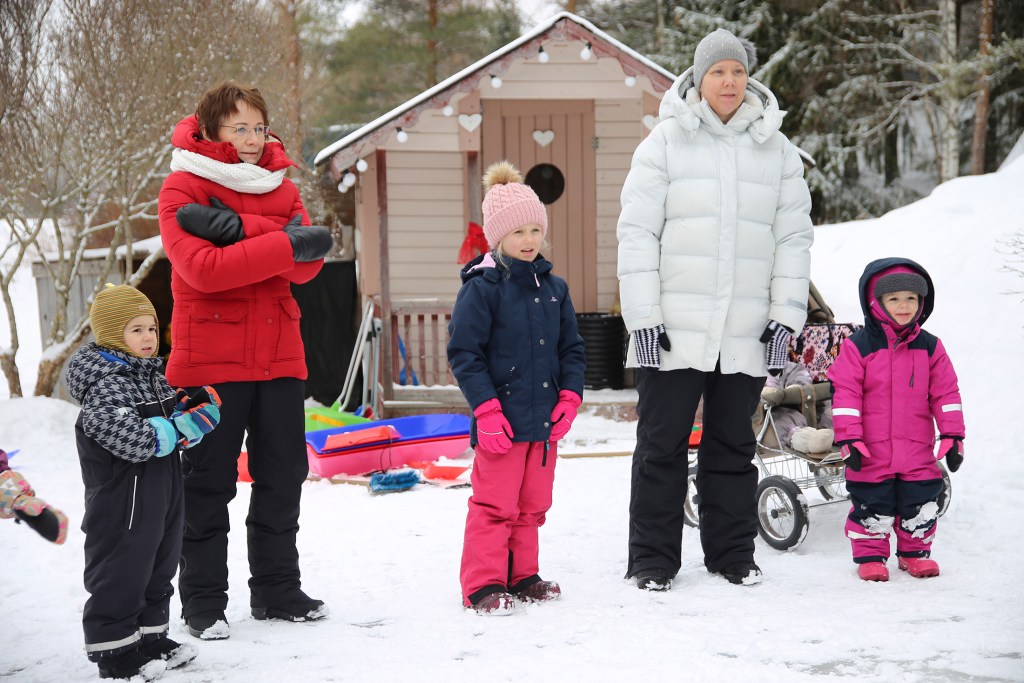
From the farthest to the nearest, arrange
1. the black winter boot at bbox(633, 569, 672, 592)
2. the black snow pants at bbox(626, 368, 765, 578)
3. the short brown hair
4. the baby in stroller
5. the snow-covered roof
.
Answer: the snow-covered roof → the baby in stroller → the black snow pants at bbox(626, 368, 765, 578) → the black winter boot at bbox(633, 569, 672, 592) → the short brown hair

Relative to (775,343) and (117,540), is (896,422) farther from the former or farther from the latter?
(117,540)

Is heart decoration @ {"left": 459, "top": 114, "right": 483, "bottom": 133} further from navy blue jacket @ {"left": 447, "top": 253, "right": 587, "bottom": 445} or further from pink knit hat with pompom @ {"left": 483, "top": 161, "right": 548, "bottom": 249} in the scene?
navy blue jacket @ {"left": 447, "top": 253, "right": 587, "bottom": 445}

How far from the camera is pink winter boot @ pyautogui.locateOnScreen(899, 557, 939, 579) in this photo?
4000 millimetres

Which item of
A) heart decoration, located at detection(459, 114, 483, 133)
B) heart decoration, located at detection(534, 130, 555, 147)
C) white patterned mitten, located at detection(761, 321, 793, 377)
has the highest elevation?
heart decoration, located at detection(534, 130, 555, 147)

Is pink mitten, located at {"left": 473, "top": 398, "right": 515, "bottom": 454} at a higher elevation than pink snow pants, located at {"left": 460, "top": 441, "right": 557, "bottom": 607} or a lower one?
higher

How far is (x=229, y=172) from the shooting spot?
11.5ft

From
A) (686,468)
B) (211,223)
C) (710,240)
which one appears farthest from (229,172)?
(686,468)

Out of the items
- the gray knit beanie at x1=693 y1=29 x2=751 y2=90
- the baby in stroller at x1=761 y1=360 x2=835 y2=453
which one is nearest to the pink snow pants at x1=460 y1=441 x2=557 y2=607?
the baby in stroller at x1=761 y1=360 x2=835 y2=453

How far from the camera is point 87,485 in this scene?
311 cm

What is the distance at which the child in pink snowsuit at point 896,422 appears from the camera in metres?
4.06

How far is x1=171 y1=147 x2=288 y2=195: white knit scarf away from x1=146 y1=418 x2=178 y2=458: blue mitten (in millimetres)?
950

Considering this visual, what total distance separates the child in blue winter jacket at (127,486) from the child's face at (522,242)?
134cm

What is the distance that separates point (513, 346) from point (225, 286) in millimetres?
1095

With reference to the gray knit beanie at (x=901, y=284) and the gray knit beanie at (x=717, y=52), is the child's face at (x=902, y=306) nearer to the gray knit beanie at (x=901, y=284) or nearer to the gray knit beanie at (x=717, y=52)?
the gray knit beanie at (x=901, y=284)
